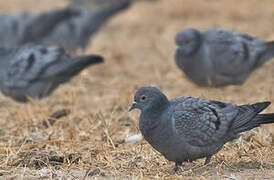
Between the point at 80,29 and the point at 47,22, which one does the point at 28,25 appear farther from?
the point at 80,29

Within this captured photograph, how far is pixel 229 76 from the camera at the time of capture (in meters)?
6.78

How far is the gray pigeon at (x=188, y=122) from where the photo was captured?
12.2ft

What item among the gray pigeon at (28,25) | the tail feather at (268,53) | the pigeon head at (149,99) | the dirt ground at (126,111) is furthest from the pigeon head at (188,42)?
the gray pigeon at (28,25)

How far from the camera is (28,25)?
939 cm

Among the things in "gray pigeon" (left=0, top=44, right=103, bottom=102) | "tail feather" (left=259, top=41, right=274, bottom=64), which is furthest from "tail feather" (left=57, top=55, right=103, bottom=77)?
"tail feather" (left=259, top=41, right=274, bottom=64)

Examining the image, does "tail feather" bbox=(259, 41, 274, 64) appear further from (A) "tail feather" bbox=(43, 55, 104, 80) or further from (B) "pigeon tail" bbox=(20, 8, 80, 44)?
(B) "pigeon tail" bbox=(20, 8, 80, 44)

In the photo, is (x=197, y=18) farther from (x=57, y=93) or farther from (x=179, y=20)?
(x=57, y=93)

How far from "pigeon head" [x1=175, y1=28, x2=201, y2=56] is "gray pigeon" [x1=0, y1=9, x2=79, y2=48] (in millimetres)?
3076

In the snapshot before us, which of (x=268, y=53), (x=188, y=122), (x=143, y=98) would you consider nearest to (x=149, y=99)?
(x=143, y=98)

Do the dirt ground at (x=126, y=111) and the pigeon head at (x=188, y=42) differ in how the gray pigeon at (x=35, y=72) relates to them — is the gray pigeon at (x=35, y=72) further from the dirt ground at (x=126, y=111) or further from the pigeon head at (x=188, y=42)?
the pigeon head at (x=188, y=42)

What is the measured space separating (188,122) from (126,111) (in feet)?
6.27

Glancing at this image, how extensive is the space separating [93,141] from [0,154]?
0.82 metres

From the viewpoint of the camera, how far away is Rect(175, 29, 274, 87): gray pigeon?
6.61m

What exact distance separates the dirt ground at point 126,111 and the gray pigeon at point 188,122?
19 cm
